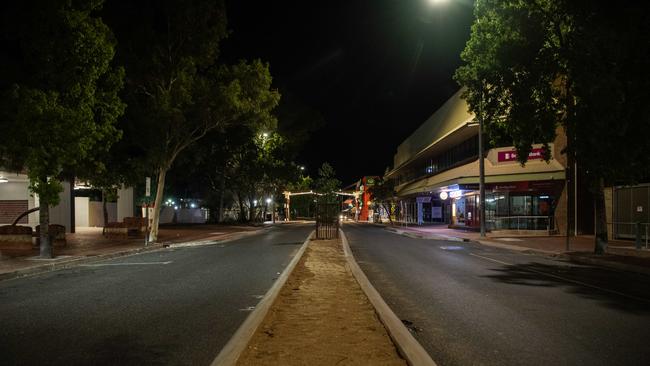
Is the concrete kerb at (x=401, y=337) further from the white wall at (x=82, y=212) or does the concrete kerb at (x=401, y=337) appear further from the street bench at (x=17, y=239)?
the white wall at (x=82, y=212)

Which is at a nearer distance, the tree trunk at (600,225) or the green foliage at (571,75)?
the green foliage at (571,75)

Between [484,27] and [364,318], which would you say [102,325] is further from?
[484,27]

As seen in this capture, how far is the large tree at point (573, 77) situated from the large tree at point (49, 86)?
42.7 feet

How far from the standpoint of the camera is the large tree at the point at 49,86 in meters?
15.5

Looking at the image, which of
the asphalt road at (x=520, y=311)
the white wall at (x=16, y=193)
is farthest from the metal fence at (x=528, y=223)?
the white wall at (x=16, y=193)

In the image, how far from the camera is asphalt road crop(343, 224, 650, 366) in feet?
19.8

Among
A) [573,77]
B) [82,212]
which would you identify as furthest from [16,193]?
[573,77]

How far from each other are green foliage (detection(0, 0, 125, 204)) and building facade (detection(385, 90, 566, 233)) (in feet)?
54.7

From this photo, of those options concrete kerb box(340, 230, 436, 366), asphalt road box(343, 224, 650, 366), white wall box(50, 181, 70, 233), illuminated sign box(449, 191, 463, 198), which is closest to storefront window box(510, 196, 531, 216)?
illuminated sign box(449, 191, 463, 198)

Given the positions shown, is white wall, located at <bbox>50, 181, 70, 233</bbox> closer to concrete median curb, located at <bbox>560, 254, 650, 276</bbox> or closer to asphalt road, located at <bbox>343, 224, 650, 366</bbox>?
asphalt road, located at <bbox>343, 224, 650, 366</bbox>

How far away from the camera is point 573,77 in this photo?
16.5 m

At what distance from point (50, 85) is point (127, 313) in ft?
36.1

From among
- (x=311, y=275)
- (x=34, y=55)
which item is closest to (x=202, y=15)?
(x=34, y=55)

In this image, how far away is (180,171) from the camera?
4706 centimetres
